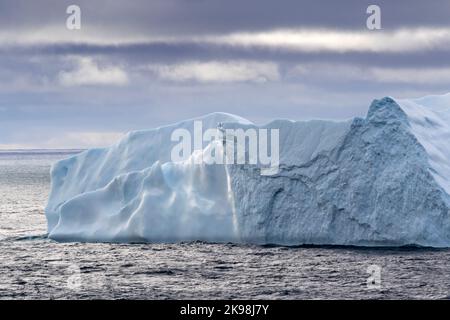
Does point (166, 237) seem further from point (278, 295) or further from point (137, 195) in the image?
point (278, 295)

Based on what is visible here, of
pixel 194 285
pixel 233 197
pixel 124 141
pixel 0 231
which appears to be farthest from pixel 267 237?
pixel 0 231

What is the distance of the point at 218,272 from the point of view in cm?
1955

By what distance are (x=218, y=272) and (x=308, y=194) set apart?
3292 mm

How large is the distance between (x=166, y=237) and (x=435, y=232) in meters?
6.31

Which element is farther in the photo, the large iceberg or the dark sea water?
the large iceberg

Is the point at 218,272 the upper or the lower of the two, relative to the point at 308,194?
lower

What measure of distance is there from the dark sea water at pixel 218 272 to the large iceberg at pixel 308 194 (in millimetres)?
393

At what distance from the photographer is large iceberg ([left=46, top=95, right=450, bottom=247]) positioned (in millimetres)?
21219

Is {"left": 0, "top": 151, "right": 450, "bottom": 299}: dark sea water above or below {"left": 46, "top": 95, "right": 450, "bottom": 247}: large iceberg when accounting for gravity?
below

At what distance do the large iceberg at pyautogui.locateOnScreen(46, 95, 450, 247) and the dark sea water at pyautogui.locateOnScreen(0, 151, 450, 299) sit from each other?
15.5 inches

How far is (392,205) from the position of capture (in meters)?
21.2

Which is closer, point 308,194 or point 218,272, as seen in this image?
point 218,272

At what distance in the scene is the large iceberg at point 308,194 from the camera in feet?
69.6
